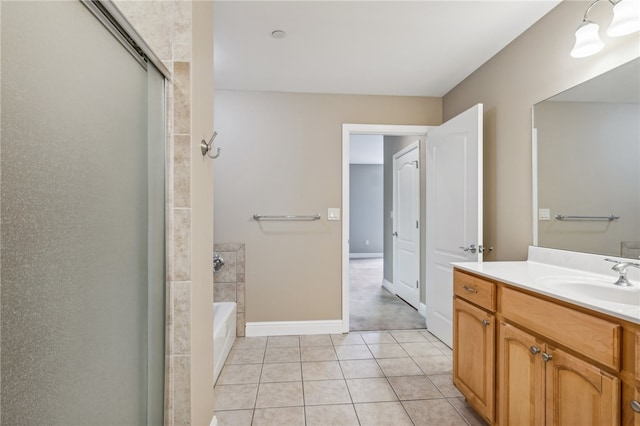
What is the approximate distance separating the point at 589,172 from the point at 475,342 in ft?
3.67

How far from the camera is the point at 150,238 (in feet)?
3.67

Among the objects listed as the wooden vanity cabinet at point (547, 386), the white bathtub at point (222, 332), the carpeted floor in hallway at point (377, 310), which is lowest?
the carpeted floor in hallway at point (377, 310)

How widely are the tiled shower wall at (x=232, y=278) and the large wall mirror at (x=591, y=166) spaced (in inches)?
95.7

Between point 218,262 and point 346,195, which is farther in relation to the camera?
point 346,195

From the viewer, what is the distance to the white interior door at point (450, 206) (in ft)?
7.55

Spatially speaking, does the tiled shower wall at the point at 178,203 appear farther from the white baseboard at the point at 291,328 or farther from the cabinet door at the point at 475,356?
the white baseboard at the point at 291,328

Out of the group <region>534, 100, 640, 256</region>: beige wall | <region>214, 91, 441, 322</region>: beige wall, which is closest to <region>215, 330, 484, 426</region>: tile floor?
<region>214, 91, 441, 322</region>: beige wall

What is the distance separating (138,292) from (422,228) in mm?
3128

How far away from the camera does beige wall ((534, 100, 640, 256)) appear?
4.76ft

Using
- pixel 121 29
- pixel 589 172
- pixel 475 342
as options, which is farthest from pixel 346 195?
pixel 121 29

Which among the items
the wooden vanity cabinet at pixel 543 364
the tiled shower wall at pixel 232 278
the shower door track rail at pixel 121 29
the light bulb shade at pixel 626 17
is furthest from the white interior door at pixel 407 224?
the shower door track rail at pixel 121 29

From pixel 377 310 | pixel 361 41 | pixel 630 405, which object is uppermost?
pixel 361 41

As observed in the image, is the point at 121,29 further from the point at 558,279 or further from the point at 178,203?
the point at 558,279

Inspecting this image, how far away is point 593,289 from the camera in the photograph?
4.49 feet
